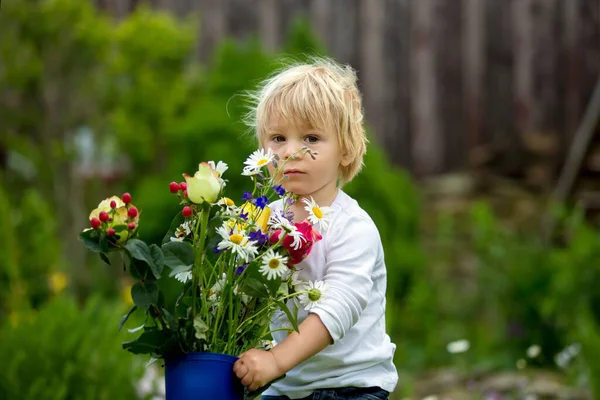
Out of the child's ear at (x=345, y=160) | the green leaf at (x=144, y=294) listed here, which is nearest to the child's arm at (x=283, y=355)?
the green leaf at (x=144, y=294)

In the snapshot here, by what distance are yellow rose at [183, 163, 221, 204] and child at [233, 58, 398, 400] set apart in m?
0.27

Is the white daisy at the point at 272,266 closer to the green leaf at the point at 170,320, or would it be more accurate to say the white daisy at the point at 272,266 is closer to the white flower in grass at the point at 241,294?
the white flower in grass at the point at 241,294

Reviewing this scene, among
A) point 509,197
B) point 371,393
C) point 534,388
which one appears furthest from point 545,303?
point 371,393

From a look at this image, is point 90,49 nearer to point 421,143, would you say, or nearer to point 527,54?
point 421,143

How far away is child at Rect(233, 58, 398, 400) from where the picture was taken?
2.06m

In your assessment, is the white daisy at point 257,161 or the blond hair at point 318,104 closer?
the white daisy at point 257,161

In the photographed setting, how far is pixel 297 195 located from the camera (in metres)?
2.17

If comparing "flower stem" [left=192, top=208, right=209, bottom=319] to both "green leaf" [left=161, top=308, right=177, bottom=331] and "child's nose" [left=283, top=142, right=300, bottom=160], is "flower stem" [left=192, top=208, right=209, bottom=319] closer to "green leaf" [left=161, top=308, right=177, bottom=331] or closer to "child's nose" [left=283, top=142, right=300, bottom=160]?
"green leaf" [left=161, top=308, right=177, bottom=331]

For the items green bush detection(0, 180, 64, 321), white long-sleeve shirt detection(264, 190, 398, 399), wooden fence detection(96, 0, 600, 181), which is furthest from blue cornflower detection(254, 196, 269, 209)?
wooden fence detection(96, 0, 600, 181)

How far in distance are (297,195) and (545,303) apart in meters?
3.26

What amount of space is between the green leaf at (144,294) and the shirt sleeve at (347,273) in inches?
13.1

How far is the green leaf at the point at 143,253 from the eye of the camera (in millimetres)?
1796

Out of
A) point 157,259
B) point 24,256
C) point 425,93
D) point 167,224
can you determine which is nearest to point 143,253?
point 157,259

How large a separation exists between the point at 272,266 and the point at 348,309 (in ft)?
0.72
